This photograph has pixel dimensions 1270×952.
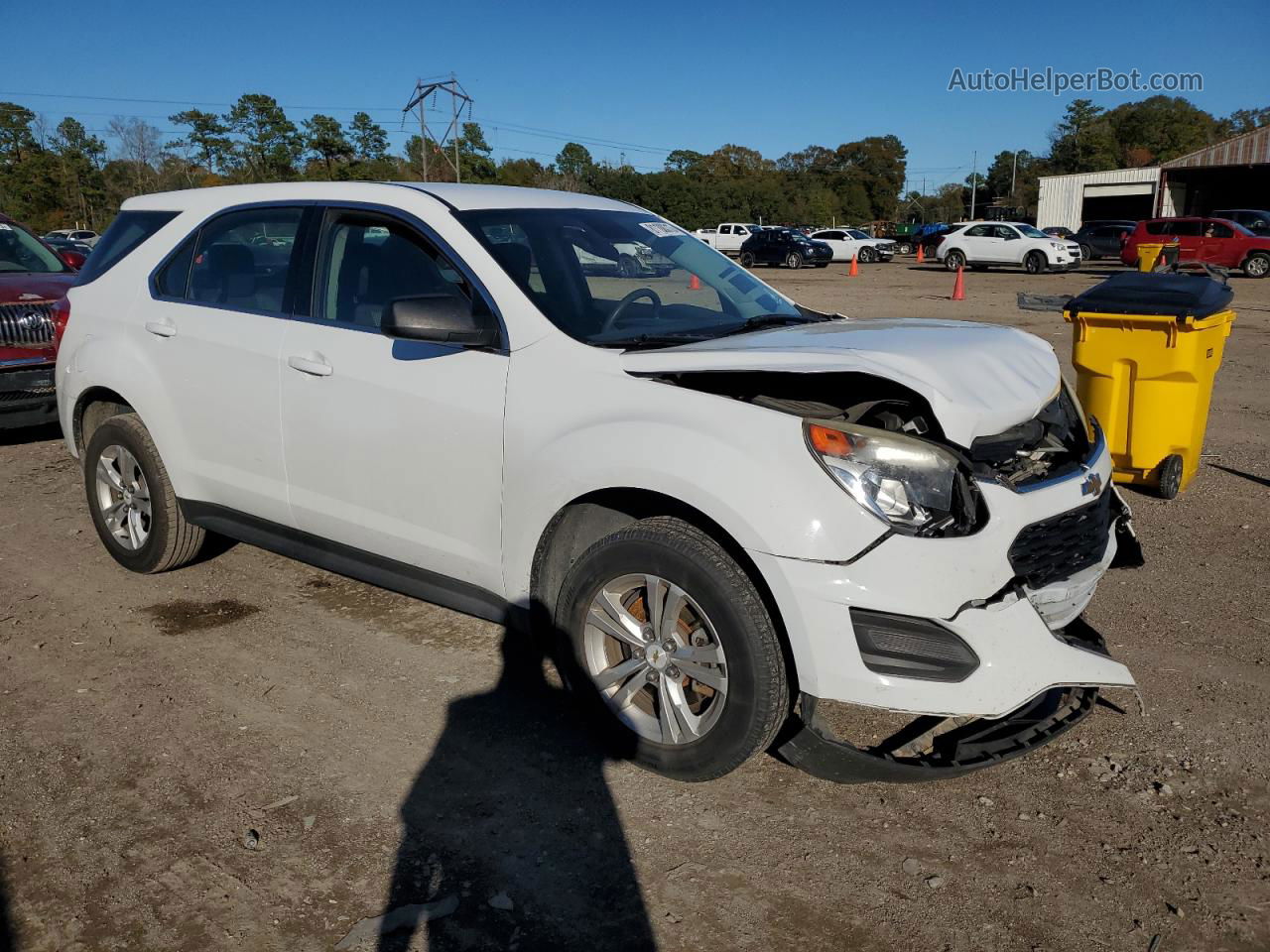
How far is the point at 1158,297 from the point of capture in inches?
248

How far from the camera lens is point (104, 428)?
5.12 m

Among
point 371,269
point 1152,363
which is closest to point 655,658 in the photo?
point 371,269

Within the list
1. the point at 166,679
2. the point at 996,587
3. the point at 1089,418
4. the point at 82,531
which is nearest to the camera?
the point at 996,587

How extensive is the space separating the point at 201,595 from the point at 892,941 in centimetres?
379

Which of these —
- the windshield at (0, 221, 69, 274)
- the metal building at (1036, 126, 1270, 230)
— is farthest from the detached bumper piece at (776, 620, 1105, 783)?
the metal building at (1036, 126, 1270, 230)

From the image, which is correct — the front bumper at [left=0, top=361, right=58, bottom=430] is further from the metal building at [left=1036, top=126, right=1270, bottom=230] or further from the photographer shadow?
the metal building at [left=1036, top=126, right=1270, bottom=230]

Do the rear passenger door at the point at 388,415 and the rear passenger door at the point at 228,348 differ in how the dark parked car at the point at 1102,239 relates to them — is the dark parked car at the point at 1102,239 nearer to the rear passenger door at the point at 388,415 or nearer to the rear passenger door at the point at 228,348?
the rear passenger door at the point at 228,348

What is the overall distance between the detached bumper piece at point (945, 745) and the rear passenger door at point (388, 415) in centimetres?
125

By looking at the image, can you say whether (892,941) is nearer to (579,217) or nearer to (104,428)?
(579,217)

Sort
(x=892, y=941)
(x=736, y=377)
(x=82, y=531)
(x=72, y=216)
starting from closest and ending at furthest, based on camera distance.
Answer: (x=892, y=941) < (x=736, y=377) < (x=82, y=531) < (x=72, y=216)

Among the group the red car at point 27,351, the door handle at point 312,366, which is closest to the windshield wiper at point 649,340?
the door handle at point 312,366

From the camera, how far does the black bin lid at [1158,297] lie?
616 cm

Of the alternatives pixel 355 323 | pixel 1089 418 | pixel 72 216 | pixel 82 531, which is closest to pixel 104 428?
pixel 82 531

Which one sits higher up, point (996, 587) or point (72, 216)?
point (72, 216)
